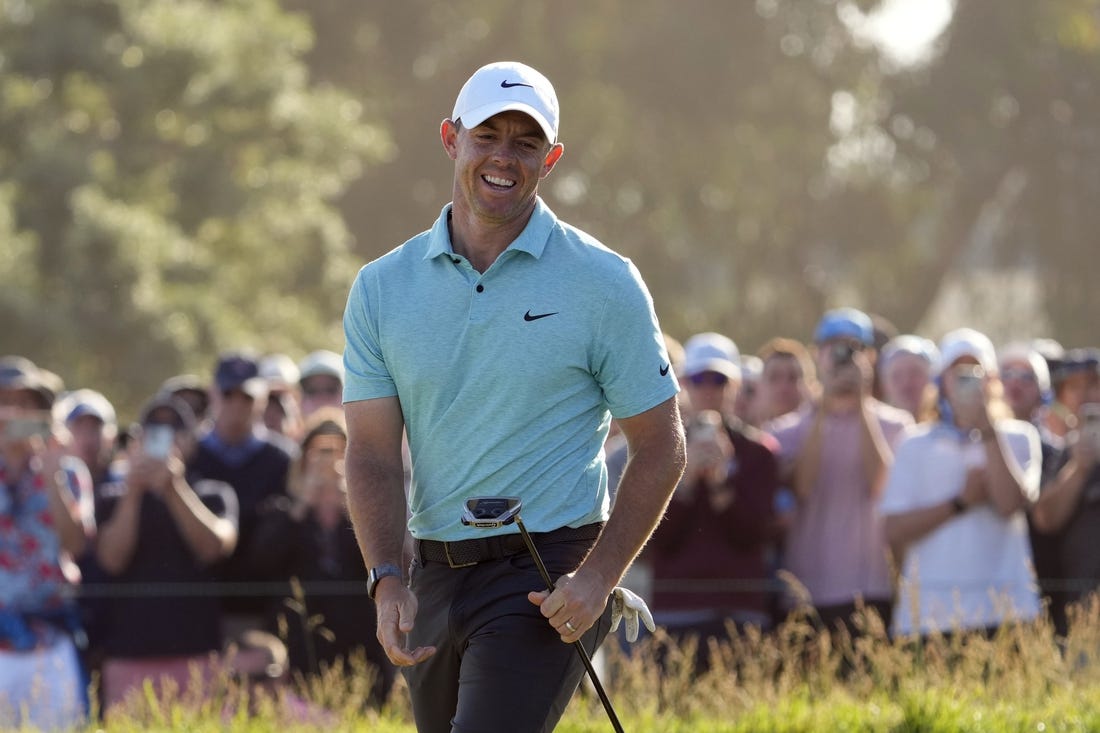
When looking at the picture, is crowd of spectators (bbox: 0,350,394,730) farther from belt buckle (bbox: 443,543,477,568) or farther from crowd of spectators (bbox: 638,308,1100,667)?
belt buckle (bbox: 443,543,477,568)

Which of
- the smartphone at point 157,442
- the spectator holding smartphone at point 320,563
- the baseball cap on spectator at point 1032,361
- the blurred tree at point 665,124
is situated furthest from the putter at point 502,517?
the blurred tree at point 665,124

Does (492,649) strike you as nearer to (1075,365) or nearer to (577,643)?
(577,643)

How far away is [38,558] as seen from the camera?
403 inches

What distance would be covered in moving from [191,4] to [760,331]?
→ 51.2 ft

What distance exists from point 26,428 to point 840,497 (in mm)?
4117

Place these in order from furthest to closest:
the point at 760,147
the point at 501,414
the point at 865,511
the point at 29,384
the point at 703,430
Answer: the point at 760,147, the point at 29,384, the point at 865,511, the point at 703,430, the point at 501,414

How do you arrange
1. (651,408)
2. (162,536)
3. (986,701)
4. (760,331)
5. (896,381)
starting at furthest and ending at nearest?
(760,331) → (896,381) → (162,536) → (986,701) → (651,408)

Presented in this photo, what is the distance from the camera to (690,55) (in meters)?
40.3

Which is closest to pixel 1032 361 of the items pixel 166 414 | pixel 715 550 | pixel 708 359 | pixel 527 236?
pixel 708 359

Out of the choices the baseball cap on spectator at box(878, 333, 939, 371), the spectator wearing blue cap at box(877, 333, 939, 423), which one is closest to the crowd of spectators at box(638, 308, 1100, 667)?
the spectator wearing blue cap at box(877, 333, 939, 423)

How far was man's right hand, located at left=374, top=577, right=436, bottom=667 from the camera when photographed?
559 cm

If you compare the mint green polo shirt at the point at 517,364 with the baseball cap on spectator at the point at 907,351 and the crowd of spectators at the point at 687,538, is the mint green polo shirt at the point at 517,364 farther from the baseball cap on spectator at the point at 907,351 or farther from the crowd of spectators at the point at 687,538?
the baseball cap on spectator at the point at 907,351

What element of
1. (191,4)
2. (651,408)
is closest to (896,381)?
(651,408)

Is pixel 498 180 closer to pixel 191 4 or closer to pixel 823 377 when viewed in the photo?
pixel 823 377
